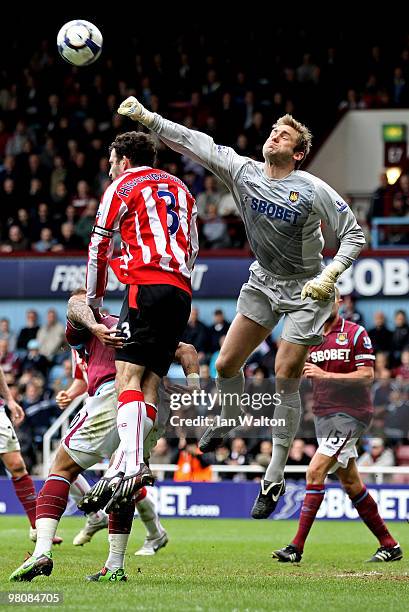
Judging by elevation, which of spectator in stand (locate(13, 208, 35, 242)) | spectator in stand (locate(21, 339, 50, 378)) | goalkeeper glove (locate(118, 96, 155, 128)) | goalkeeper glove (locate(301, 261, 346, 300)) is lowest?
spectator in stand (locate(21, 339, 50, 378))

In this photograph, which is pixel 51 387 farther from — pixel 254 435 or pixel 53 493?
pixel 53 493

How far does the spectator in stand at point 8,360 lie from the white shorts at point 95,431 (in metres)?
11.4

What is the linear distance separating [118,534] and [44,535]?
486mm

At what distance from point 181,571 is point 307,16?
20.0 m

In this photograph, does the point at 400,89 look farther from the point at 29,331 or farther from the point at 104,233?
the point at 104,233

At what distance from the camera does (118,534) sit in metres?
8.05

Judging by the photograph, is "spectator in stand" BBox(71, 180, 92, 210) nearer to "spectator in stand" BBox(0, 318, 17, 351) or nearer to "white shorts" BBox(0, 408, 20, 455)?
"spectator in stand" BBox(0, 318, 17, 351)

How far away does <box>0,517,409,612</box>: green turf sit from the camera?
7.04 m

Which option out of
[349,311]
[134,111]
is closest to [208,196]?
[349,311]

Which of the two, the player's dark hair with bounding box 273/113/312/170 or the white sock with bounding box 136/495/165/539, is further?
the white sock with bounding box 136/495/165/539

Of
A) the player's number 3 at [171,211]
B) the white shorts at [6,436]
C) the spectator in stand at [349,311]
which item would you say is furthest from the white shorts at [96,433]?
the spectator in stand at [349,311]

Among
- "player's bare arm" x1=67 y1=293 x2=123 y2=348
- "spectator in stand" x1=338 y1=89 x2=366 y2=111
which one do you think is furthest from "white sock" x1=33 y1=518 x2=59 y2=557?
"spectator in stand" x1=338 y1=89 x2=366 y2=111

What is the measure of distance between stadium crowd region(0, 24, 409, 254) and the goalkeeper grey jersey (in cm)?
1195

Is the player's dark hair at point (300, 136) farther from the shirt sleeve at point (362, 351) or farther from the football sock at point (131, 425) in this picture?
the shirt sleeve at point (362, 351)
